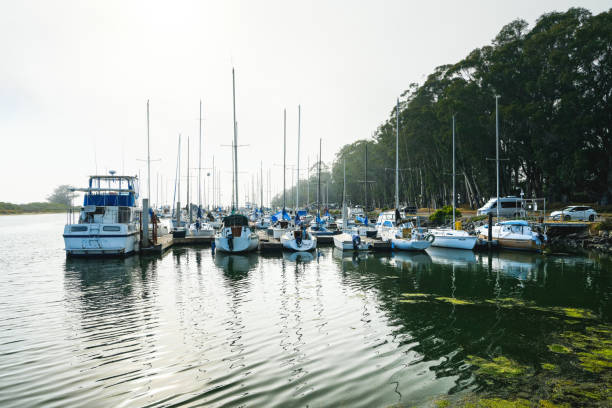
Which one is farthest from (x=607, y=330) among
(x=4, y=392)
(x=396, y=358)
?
(x=4, y=392)

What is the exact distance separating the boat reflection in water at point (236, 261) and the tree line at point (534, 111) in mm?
26170

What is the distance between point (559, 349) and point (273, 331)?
6793mm

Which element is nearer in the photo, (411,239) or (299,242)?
(411,239)

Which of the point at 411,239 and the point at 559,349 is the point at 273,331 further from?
the point at 411,239

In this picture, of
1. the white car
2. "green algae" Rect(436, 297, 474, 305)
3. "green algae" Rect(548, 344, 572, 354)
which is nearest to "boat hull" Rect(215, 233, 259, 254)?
"green algae" Rect(436, 297, 474, 305)

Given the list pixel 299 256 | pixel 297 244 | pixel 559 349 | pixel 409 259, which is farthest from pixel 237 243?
pixel 559 349

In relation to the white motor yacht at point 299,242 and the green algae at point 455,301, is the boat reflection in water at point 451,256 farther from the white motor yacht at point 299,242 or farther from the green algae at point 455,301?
the green algae at point 455,301

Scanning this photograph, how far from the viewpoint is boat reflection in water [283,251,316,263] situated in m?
25.0

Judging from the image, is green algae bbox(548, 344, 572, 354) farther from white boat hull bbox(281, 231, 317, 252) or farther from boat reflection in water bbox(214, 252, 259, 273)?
white boat hull bbox(281, 231, 317, 252)

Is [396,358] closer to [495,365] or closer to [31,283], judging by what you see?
[495,365]

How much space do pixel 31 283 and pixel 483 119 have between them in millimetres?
44631

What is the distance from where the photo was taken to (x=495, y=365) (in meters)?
→ 7.63

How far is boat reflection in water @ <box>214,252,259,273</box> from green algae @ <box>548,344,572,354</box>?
15.0 meters

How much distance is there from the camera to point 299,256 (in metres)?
26.9
